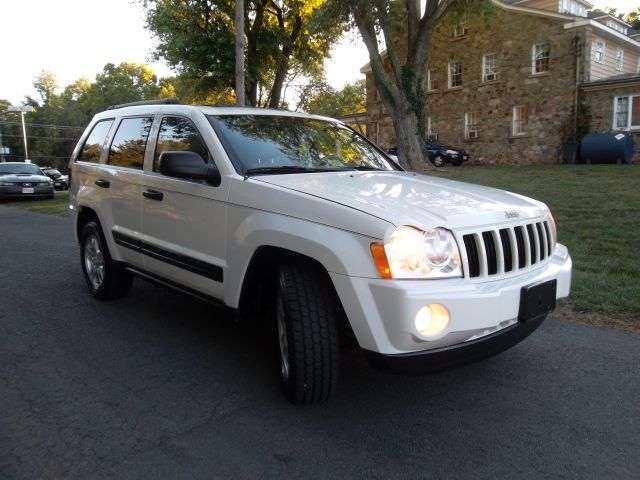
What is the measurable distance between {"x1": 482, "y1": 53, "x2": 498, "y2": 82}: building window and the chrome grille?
2502 centimetres

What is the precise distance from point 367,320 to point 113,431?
1.47 m

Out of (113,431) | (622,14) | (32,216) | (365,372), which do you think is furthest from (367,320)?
(622,14)

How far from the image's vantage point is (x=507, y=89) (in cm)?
2531

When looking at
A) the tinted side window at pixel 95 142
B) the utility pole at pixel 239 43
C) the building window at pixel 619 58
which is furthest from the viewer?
the building window at pixel 619 58

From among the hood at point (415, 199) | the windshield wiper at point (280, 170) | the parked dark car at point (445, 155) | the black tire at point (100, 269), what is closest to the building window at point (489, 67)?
the parked dark car at point (445, 155)

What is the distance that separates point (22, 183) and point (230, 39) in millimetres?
9571

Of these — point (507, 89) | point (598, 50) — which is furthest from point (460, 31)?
Result: point (598, 50)

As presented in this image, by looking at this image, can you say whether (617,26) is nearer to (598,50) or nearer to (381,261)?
(598,50)

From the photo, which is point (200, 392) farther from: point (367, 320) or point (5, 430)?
point (367, 320)

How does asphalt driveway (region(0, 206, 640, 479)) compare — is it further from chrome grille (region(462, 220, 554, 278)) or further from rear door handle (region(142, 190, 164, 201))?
rear door handle (region(142, 190, 164, 201))

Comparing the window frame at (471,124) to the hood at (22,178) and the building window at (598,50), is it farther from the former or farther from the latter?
the hood at (22,178)

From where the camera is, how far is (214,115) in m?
3.87

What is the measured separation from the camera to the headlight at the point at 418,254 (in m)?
2.54

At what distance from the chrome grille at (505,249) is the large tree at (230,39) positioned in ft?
60.6
